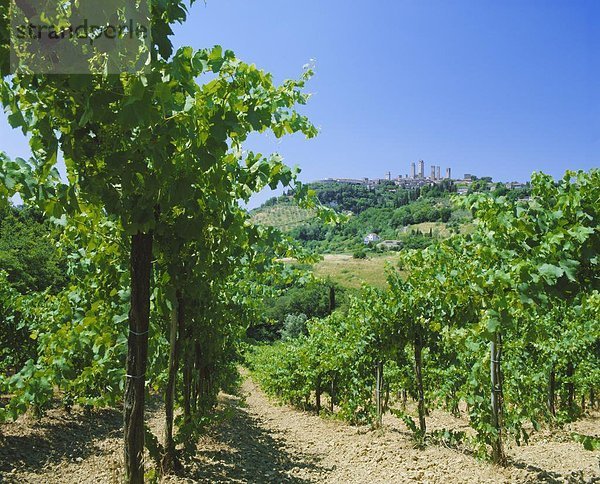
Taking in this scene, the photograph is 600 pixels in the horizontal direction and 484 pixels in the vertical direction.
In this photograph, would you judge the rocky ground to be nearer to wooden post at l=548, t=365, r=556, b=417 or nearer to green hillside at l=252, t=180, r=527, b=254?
wooden post at l=548, t=365, r=556, b=417

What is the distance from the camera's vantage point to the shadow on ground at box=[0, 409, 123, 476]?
780 cm

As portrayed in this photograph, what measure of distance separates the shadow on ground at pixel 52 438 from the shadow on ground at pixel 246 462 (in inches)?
103

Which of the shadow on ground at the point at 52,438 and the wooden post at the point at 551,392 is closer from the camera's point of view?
the shadow on ground at the point at 52,438

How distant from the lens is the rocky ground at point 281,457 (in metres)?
6.47

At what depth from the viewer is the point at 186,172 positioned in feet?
8.46

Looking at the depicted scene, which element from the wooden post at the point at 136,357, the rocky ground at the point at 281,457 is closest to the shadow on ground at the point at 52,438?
the rocky ground at the point at 281,457

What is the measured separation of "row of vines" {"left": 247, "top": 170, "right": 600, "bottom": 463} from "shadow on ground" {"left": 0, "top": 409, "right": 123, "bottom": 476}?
6.62m

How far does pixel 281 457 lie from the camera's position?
28.5ft

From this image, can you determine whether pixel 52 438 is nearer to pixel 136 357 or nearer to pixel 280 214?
pixel 136 357

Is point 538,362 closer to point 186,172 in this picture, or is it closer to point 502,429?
point 502,429

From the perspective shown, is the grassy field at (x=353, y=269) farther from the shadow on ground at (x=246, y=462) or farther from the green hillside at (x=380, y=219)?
the shadow on ground at (x=246, y=462)

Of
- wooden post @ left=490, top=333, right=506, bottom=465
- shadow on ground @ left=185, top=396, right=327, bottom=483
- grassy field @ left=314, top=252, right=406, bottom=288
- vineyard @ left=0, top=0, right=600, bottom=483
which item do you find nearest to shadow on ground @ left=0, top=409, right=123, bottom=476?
vineyard @ left=0, top=0, right=600, bottom=483

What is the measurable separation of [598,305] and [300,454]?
275 inches

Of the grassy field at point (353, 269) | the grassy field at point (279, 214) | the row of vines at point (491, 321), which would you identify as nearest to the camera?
the row of vines at point (491, 321)
